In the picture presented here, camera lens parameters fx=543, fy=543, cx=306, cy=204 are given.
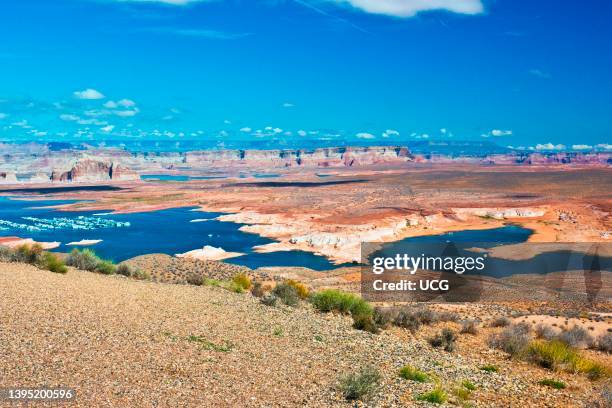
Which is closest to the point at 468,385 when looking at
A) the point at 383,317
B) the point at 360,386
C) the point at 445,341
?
the point at 360,386

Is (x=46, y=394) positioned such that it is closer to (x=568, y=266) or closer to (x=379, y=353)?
(x=379, y=353)

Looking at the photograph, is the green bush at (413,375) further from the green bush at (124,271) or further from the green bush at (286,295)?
the green bush at (124,271)

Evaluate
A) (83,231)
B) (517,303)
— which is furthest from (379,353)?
(83,231)

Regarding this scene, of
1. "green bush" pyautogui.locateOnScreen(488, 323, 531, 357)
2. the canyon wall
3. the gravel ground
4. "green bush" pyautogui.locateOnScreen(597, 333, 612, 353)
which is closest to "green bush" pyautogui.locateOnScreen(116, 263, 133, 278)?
the gravel ground

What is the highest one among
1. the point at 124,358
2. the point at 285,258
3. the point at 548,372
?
the point at 124,358

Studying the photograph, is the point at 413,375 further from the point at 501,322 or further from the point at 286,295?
the point at 501,322

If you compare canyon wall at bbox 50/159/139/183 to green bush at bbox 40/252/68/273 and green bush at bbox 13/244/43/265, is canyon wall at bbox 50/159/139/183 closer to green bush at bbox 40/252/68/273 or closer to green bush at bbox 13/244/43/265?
green bush at bbox 13/244/43/265
